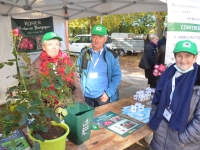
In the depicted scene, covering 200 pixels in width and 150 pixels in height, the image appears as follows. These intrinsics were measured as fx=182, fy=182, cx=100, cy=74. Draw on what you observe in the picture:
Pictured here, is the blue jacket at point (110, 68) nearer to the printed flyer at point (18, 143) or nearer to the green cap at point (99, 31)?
the green cap at point (99, 31)

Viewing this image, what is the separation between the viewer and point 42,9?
183 inches

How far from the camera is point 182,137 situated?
1436 millimetres

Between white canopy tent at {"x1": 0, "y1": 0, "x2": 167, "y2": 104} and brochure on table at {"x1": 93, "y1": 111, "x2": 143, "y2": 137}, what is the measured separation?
2.55m

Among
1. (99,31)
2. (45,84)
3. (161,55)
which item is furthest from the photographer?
(161,55)

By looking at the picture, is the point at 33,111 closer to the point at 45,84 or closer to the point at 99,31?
the point at 45,84

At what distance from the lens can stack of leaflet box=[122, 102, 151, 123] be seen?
1.79m

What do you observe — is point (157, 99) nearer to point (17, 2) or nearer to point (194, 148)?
point (194, 148)

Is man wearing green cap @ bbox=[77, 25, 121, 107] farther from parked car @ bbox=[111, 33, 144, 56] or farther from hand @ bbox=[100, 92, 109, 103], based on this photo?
parked car @ bbox=[111, 33, 144, 56]

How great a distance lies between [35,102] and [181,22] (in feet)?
6.25

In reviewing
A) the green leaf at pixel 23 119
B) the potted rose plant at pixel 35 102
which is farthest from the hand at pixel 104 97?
the green leaf at pixel 23 119

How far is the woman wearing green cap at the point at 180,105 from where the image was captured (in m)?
1.39

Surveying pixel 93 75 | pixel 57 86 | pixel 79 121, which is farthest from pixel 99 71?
pixel 57 86

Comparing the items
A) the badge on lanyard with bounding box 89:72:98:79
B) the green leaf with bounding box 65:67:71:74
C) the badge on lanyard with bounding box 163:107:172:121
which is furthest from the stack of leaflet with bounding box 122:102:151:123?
the green leaf with bounding box 65:67:71:74

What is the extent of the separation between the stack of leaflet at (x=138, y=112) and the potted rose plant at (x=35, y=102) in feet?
2.94
